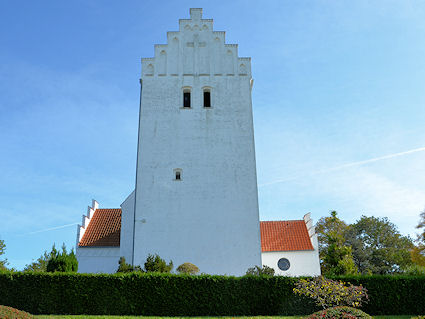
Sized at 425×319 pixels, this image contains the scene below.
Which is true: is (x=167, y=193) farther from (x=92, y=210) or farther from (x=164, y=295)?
(x=92, y=210)

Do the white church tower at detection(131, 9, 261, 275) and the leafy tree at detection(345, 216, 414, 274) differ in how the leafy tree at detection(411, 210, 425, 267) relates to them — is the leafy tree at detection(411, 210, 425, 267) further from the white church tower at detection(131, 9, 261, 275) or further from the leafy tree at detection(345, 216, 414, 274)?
the white church tower at detection(131, 9, 261, 275)

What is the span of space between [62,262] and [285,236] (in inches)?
720

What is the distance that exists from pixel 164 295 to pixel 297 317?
4848 mm

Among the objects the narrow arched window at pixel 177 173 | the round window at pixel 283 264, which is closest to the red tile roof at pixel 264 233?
the round window at pixel 283 264

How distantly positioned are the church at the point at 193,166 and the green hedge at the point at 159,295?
16.0ft

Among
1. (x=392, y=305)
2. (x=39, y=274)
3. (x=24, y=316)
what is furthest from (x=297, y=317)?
(x=39, y=274)

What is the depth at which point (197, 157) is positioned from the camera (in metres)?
21.1

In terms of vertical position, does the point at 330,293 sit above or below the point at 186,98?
below

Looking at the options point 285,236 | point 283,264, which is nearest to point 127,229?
point 283,264

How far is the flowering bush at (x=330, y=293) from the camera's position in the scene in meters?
12.8

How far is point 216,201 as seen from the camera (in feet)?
67.1

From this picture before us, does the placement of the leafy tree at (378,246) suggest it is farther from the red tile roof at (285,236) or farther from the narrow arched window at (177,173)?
the narrow arched window at (177,173)

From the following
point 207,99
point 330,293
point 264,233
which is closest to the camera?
point 330,293

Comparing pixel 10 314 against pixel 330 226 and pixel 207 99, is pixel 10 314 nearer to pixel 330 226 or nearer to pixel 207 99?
pixel 207 99
